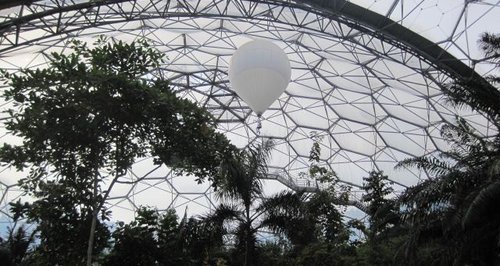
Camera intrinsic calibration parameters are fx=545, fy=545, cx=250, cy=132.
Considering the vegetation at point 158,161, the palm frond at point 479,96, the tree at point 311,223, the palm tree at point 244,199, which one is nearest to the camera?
the vegetation at point 158,161

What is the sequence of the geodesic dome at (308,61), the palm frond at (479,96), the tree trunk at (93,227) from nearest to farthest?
the tree trunk at (93,227)
the palm frond at (479,96)
the geodesic dome at (308,61)

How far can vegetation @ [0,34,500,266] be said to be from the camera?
1187cm

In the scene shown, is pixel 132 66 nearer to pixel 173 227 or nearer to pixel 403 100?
pixel 173 227

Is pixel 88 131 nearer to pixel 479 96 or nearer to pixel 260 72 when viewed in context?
pixel 260 72

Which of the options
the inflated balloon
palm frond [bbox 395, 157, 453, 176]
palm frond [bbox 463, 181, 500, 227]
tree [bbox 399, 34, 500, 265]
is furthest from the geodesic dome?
palm frond [bbox 463, 181, 500, 227]

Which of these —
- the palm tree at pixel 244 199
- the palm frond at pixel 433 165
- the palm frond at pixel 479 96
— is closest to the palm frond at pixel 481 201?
the palm frond at pixel 433 165

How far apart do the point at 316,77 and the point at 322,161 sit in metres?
7.15

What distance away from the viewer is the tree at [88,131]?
11945mm

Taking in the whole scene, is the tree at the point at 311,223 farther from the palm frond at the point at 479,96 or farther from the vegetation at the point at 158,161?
the palm frond at the point at 479,96

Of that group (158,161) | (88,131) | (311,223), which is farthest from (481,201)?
(88,131)

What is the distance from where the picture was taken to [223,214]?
48.6 ft

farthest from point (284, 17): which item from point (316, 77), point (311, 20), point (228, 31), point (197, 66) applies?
point (197, 66)

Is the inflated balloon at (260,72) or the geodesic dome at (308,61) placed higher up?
the geodesic dome at (308,61)

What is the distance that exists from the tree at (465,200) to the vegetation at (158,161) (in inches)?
1.2
